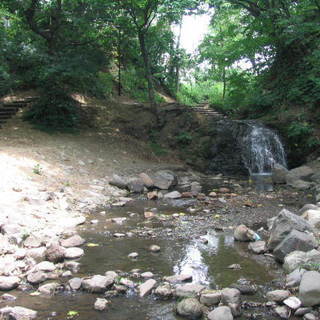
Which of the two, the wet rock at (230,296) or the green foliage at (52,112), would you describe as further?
the green foliage at (52,112)

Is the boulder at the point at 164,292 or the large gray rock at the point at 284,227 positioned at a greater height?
the large gray rock at the point at 284,227

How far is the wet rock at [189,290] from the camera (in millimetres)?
4210

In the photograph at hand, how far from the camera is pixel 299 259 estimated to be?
16.0ft

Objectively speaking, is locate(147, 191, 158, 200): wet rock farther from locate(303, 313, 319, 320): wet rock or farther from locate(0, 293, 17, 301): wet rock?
locate(303, 313, 319, 320): wet rock

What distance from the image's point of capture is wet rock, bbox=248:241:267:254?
567 cm

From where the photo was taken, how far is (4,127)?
511 inches

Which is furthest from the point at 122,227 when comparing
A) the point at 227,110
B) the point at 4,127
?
the point at 227,110

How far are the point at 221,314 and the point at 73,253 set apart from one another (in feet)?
8.23

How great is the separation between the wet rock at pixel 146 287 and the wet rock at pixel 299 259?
1.79 metres

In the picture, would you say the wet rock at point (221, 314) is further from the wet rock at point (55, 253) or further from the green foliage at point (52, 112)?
the green foliage at point (52, 112)

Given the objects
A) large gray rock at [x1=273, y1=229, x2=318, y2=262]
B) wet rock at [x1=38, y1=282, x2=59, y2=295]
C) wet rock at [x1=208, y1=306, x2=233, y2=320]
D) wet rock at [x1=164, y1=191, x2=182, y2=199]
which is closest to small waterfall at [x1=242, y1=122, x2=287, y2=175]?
wet rock at [x1=164, y1=191, x2=182, y2=199]

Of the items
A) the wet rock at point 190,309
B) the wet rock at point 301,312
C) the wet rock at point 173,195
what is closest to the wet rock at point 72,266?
the wet rock at point 190,309

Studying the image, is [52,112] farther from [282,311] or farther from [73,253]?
[282,311]

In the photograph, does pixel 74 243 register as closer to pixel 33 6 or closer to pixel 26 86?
pixel 33 6
